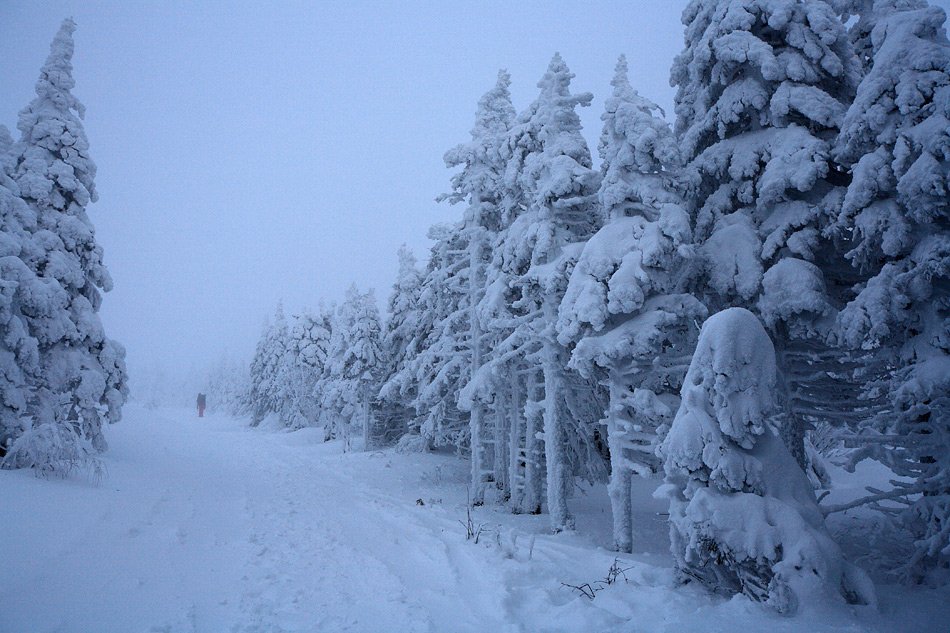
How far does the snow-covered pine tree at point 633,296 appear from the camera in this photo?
36.4 feet

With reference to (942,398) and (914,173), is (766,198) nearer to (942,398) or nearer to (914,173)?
(914,173)

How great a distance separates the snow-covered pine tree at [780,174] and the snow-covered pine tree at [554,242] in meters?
3.30

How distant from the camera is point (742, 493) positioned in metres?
6.94

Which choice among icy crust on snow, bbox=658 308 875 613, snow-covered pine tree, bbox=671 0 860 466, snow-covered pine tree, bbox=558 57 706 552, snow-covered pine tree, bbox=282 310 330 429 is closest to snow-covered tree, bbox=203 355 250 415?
snow-covered pine tree, bbox=282 310 330 429

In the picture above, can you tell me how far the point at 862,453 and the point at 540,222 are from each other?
375 inches

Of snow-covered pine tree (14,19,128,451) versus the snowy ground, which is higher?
snow-covered pine tree (14,19,128,451)

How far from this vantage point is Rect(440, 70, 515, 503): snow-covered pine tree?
19.4m

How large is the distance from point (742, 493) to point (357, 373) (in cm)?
2860

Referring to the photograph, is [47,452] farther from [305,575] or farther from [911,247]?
[911,247]

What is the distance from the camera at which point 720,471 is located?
686 centimetres

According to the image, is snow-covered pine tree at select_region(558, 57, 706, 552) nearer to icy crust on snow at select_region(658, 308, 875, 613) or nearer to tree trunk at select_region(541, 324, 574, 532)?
tree trunk at select_region(541, 324, 574, 532)

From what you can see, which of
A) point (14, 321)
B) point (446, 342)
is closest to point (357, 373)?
point (446, 342)

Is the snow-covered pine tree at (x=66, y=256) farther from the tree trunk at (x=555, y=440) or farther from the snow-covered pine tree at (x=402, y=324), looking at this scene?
the tree trunk at (x=555, y=440)

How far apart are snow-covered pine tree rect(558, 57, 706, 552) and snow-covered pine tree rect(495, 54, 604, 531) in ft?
5.07
